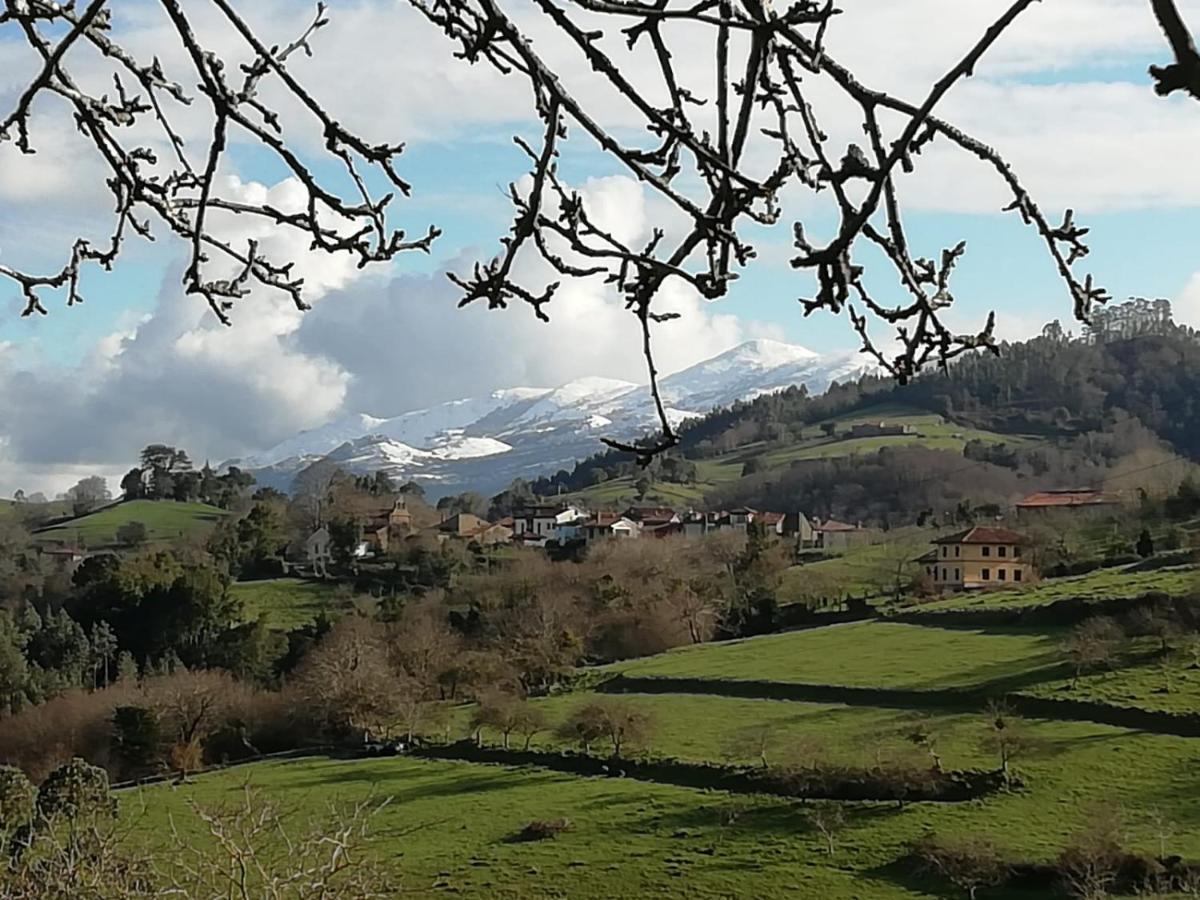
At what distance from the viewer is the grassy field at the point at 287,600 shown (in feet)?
156

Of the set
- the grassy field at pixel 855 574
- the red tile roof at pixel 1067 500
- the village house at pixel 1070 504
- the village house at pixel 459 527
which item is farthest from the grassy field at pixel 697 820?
the red tile roof at pixel 1067 500

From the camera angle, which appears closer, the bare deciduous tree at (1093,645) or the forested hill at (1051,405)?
the bare deciduous tree at (1093,645)

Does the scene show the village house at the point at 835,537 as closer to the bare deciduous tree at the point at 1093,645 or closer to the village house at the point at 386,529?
the village house at the point at 386,529

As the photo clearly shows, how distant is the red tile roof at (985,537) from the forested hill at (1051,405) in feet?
101

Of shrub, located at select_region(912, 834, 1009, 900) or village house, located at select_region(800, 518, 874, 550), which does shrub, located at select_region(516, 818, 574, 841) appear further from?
village house, located at select_region(800, 518, 874, 550)

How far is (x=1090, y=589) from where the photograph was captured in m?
39.5

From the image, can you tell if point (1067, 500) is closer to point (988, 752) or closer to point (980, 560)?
A: point (980, 560)

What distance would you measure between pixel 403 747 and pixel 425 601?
10.8 m

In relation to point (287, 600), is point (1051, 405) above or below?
above

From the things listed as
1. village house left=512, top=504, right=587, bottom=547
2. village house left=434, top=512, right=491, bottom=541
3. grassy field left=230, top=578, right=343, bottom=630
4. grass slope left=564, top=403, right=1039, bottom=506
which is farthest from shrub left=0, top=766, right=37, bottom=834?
grass slope left=564, top=403, right=1039, bottom=506

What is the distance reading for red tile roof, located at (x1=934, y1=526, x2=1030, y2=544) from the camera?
50.7m

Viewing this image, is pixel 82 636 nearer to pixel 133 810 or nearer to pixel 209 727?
pixel 209 727

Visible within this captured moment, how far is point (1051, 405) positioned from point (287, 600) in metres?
61.2

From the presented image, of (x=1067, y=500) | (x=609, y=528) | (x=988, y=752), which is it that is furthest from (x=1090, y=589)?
(x=609, y=528)
